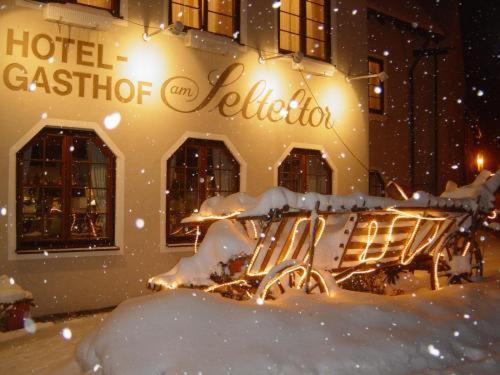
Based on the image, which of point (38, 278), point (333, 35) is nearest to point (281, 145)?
point (333, 35)

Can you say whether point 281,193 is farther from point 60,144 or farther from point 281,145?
point 281,145

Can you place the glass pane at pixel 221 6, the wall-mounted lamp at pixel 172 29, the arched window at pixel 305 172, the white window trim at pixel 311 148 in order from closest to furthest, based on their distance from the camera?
1. the wall-mounted lamp at pixel 172 29
2. the glass pane at pixel 221 6
3. the white window trim at pixel 311 148
4. the arched window at pixel 305 172

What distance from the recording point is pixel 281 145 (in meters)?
10.1

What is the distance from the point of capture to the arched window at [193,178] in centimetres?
873

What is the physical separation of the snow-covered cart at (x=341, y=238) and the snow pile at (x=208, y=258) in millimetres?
20

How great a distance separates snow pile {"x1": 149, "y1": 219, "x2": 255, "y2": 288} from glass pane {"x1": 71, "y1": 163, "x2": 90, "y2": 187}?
2706 millimetres

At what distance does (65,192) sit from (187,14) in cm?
377

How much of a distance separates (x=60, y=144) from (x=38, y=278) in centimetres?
191

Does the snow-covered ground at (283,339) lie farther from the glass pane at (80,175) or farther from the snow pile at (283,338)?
the glass pane at (80,175)

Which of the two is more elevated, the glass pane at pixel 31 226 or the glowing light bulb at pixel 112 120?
the glowing light bulb at pixel 112 120

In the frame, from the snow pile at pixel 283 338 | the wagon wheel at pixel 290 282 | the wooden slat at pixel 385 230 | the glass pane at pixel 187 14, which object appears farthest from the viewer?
the glass pane at pixel 187 14

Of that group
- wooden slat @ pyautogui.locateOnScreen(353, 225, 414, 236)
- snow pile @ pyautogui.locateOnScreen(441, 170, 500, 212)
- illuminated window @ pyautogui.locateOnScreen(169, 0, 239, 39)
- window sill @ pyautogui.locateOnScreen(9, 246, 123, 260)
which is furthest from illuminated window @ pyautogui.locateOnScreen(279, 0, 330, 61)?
window sill @ pyautogui.locateOnScreen(9, 246, 123, 260)

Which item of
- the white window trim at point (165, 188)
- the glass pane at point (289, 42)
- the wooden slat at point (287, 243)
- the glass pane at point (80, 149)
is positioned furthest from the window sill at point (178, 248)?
the glass pane at point (289, 42)

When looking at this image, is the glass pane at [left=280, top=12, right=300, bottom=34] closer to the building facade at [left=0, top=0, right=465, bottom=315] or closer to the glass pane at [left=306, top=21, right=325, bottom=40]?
the building facade at [left=0, top=0, right=465, bottom=315]
